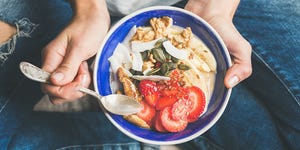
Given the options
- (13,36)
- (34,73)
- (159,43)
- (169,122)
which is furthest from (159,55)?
(13,36)

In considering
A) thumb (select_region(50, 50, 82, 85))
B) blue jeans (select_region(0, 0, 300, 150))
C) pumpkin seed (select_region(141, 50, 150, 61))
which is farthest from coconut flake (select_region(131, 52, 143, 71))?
blue jeans (select_region(0, 0, 300, 150))

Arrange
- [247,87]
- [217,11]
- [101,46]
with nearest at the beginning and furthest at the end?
[101,46], [217,11], [247,87]

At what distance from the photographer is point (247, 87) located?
1.04 metres

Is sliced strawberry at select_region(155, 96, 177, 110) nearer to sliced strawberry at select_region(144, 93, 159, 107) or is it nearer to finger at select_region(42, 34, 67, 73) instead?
sliced strawberry at select_region(144, 93, 159, 107)

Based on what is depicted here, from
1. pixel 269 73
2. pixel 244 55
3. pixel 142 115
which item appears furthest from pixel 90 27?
pixel 269 73

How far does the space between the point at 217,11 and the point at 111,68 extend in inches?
10.6

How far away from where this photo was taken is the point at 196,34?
790 mm

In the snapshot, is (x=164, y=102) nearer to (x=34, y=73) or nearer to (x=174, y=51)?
(x=174, y=51)

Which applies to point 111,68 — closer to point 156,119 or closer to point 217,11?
point 156,119

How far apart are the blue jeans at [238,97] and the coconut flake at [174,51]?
0.28 metres

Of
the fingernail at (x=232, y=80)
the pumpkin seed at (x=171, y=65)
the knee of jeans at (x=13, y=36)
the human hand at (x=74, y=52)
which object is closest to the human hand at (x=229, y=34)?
the fingernail at (x=232, y=80)

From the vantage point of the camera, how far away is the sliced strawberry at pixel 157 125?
2.45 ft

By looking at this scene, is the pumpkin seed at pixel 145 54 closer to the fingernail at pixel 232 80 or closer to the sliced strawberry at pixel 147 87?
the sliced strawberry at pixel 147 87

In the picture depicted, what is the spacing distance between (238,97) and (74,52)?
0.45m
